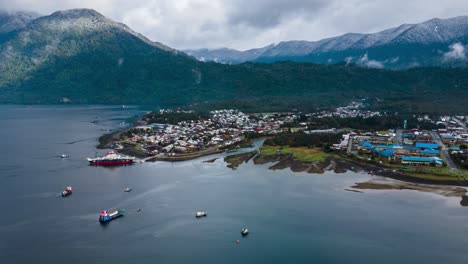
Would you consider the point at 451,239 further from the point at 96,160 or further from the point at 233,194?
the point at 96,160

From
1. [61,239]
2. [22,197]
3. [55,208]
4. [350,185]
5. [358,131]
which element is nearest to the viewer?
[61,239]

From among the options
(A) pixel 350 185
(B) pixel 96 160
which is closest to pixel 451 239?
(A) pixel 350 185

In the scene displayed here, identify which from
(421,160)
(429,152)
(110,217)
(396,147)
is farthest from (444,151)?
(110,217)

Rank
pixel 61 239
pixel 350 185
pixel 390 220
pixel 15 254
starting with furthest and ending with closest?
pixel 350 185 → pixel 390 220 → pixel 61 239 → pixel 15 254

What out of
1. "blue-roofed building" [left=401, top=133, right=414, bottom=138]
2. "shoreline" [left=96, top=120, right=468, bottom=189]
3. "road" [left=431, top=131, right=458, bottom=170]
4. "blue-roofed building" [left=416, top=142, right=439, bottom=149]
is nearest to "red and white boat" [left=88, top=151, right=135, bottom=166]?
"shoreline" [left=96, top=120, right=468, bottom=189]

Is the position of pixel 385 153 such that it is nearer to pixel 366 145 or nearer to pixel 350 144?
pixel 366 145

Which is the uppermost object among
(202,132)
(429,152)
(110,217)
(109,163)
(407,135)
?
(407,135)
